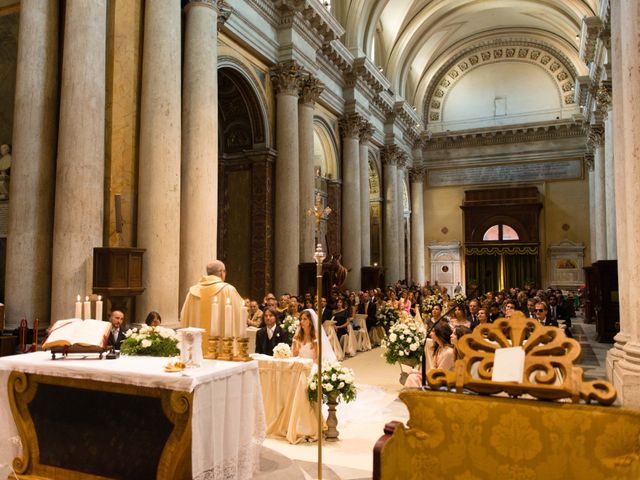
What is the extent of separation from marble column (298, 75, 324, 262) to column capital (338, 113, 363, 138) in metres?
4.18

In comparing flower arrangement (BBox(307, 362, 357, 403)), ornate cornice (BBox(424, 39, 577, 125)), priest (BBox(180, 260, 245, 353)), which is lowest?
flower arrangement (BBox(307, 362, 357, 403))

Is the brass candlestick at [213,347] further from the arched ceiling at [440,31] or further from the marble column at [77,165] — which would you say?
the arched ceiling at [440,31]

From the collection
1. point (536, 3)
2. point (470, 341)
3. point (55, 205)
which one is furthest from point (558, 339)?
point (536, 3)

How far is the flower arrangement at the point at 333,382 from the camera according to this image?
20.1ft

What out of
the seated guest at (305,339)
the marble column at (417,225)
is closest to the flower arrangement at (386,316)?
the seated guest at (305,339)

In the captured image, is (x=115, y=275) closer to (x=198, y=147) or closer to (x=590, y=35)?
(x=198, y=147)

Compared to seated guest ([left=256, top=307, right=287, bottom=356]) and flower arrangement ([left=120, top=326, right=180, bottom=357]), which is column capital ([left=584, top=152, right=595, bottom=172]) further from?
flower arrangement ([left=120, top=326, right=180, bottom=357])

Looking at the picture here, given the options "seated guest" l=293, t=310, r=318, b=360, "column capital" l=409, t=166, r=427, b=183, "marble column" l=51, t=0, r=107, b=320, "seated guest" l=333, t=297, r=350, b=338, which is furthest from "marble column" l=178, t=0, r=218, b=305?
"column capital" l=409, t=166, r=427, b=183

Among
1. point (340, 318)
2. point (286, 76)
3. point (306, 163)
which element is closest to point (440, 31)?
point (286, 76)

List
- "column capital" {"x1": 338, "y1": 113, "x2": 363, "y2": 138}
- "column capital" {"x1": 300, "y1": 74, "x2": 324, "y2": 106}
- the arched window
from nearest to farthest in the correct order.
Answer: "column capital" {"x1": 300, "y1": 74, "x2": 324, "y2": 106}, "column capital" {"x1": 338, "y1": 113, "x2": 363, "y2": 138}, the arched window

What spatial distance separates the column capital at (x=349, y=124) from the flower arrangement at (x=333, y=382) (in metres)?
16.1

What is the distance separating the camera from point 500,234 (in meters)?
30.6

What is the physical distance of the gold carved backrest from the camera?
2.88 metres

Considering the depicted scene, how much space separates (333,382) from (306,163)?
37.7 ft
